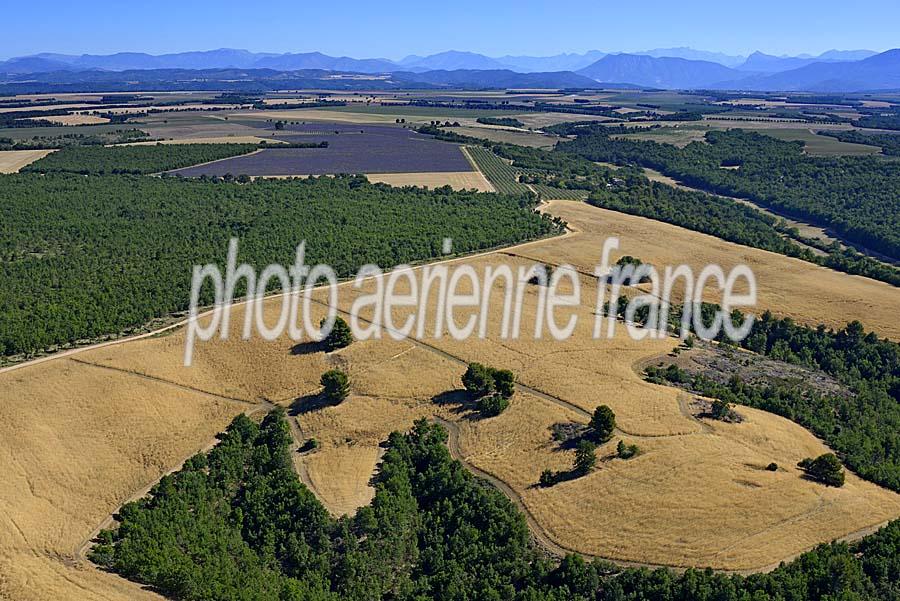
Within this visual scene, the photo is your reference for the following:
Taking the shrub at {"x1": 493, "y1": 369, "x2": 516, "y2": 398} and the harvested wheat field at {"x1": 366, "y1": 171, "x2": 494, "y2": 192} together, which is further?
the harvested wheat field at {"x1": 366, "y1": 171, "x2": 494, "y2": 192}

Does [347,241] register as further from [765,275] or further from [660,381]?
[765,275]

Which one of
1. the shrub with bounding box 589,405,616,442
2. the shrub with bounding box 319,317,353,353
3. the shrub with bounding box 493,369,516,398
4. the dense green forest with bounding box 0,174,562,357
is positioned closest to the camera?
the shrub with bounding box 589,405,616,442

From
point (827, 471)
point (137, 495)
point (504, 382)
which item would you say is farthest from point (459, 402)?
point (827, 471)

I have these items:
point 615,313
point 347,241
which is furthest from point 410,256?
point 615,313

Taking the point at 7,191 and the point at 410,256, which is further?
the point at 7,191

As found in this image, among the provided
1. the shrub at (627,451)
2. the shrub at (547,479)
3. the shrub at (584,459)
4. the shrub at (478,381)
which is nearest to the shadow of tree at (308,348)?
the shrub at (478,381)

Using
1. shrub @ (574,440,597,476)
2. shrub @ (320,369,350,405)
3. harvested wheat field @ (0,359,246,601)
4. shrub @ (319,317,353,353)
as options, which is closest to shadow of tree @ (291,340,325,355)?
shrub @ (319,317,353,353)

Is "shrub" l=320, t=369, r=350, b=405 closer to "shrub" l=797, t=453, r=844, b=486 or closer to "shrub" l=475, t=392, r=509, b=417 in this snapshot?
"shrub" l=475, t=392, r=509, b=417
